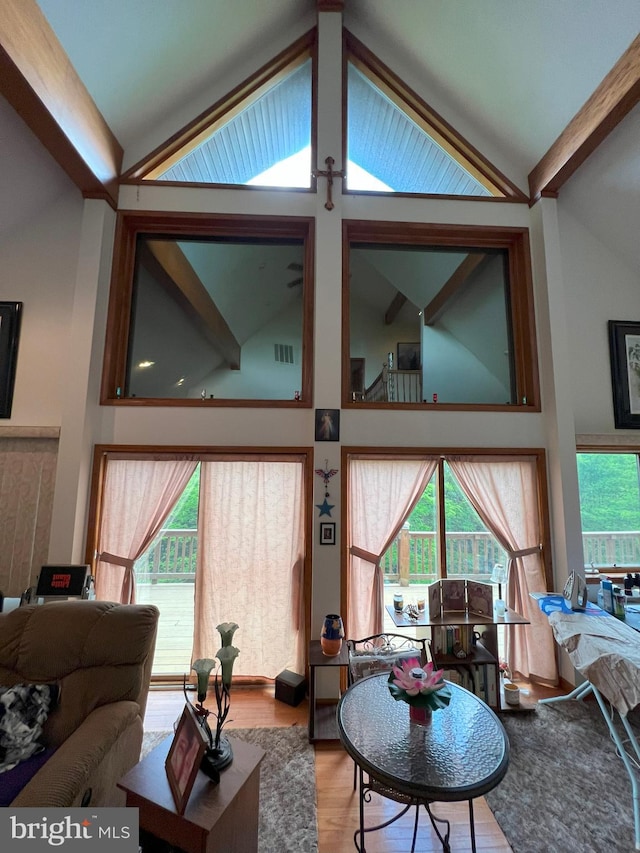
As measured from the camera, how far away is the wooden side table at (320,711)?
102 inches

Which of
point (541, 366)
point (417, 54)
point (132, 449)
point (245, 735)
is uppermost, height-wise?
point (417, 54)

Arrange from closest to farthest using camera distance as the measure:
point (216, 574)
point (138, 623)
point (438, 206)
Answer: point (138, 623)
point (216, 574)
point (438, 206)

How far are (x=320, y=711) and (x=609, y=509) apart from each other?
9.91ft

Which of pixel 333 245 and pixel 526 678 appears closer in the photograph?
pixel 526 678

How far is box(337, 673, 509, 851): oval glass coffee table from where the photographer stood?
1.50 metres

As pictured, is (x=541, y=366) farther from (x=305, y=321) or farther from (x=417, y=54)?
(x=417, y=54)

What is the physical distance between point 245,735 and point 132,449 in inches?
88.8

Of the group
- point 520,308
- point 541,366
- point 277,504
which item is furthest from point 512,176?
point 277,504

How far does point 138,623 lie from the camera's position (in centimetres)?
201

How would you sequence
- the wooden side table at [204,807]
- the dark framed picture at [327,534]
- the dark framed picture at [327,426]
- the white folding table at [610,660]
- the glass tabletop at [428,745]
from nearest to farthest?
1. the wooden side table at [204,807]
2. the glass tabletop at [428,745]
3. the white folding table at [610,660]
4. the dark framed picture at [327,534]
5. the dark framed picture at [327,426]

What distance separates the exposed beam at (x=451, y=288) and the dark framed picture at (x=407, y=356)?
28 centimetres

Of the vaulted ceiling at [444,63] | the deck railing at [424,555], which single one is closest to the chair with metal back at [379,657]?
the deck railing at [424,555]

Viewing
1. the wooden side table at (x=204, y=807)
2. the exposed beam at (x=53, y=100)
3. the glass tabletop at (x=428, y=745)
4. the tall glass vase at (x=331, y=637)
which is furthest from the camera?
the tall glass vase at (x=331, y=637)

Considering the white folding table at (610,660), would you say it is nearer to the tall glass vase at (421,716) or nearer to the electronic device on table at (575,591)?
the electronic device on table at (575,591)
